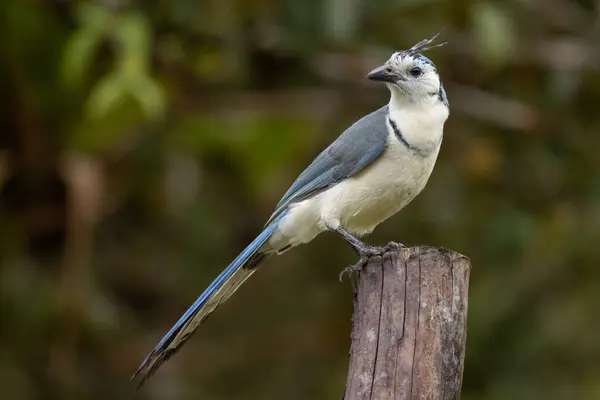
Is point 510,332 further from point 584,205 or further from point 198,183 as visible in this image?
point 198,183

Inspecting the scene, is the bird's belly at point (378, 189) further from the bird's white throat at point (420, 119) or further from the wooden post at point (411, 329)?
the wooden post at point (411, 329)

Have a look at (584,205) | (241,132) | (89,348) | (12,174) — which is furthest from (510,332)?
(12,174)

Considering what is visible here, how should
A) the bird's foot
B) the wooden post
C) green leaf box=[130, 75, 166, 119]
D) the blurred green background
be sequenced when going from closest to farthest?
the wooden post < the bird's foot < green leaf box=[130, 75, 166, 119] < the blurred green background

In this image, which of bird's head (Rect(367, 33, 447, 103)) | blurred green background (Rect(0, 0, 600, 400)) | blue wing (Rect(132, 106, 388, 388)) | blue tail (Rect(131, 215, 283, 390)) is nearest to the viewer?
blue tail (Rect(131, 215, 283, 390))

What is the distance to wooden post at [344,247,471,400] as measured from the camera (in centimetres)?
323

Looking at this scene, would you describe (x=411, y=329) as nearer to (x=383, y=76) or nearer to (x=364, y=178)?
(x=364, y=178)

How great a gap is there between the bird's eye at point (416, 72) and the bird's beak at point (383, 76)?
0.23ft

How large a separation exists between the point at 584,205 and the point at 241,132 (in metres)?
2.31

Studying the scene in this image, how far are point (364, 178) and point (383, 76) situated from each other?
1.36ft

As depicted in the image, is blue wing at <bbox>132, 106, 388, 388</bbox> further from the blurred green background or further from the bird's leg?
the blurred green background

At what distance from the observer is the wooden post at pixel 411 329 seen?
3.23 meters

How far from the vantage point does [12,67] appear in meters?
6.25

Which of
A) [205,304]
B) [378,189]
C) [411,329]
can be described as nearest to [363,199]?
[378,189]

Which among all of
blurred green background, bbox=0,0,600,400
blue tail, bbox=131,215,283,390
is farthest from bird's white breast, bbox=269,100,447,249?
blurred green background, bbox=0,0,600,400
